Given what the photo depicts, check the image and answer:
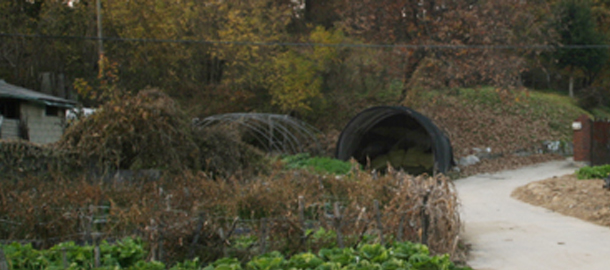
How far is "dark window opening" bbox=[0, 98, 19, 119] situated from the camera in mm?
17594

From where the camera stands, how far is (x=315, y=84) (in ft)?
82.9

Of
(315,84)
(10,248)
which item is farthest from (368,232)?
(315,84)

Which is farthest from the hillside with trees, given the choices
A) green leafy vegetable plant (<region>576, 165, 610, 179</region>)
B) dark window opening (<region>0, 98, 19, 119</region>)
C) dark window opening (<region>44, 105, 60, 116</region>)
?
green leafy vegetable plant (<region>576, 165, 610, 179</region>)

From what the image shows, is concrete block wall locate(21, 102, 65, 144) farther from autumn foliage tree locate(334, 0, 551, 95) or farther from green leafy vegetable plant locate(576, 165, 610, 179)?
green leafy vegetable plant locate(576, 165, 610, 179)

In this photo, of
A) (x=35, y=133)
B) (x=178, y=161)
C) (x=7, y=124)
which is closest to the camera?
(x=178, y=161)

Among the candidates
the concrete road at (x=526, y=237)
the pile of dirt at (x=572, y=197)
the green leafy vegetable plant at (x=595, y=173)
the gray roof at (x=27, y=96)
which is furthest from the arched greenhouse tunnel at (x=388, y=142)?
the gray roof at (x=27, y=96)

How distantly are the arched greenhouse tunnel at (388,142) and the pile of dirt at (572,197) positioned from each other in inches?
117

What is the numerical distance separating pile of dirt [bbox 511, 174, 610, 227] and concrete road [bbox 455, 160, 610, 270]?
26 cm

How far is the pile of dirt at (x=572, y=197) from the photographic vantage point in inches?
439

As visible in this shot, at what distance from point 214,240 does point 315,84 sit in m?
19.3

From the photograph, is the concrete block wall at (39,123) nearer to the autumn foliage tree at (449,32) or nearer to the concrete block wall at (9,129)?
the concrete block wall at (9,129)

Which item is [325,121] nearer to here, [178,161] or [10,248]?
[178,161]

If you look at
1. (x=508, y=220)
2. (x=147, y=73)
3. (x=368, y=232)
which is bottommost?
(x=508, y=220)

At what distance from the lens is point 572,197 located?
12.6m
